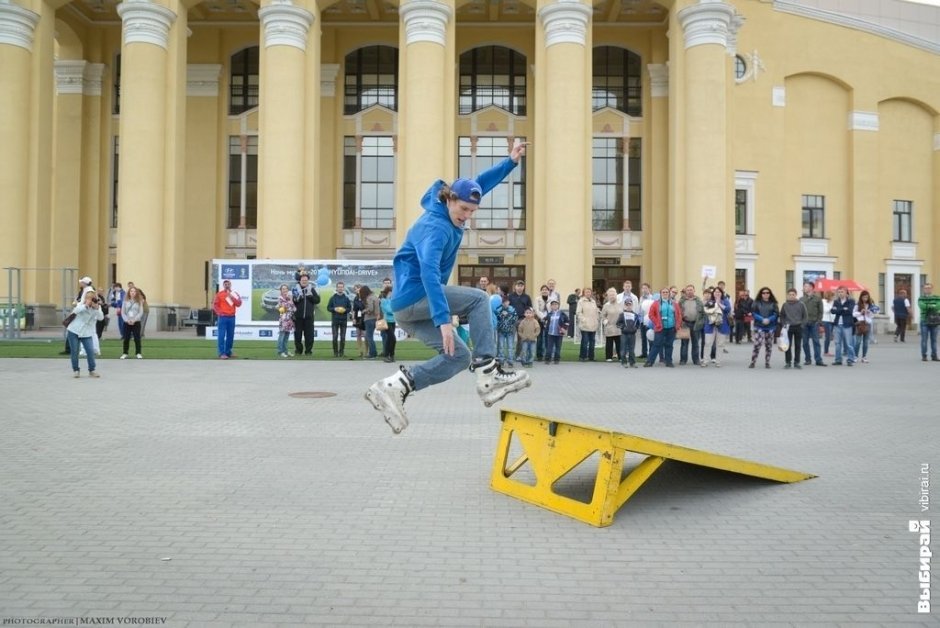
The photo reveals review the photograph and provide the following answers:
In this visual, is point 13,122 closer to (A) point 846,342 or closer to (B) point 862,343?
(A) point 846,342

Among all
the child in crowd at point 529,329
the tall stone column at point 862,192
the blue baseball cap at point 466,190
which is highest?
the tall stone column at point 862,192

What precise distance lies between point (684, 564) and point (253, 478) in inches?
146

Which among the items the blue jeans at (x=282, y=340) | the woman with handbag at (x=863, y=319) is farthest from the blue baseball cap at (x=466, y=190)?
the woman with handbag at (x=863, y=319)

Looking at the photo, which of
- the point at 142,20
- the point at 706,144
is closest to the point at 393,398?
the point at 706,144

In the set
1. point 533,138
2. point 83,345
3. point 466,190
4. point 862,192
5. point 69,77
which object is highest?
point 69,77

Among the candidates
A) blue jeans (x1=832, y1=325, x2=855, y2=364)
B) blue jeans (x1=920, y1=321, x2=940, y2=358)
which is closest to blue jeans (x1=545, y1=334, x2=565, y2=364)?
blue jeans (x1=832, y1=325, x2=855, y2=364)

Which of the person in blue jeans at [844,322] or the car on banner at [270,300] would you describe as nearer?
the person in blue jeans at [844,322]

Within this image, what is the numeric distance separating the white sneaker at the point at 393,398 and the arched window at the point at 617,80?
38.4m

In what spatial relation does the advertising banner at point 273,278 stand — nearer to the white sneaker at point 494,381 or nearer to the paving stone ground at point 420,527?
the paving stone ground at point 420,527

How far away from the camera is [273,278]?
28906mm

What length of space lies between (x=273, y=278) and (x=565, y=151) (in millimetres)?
13649

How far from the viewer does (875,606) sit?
12.9ft

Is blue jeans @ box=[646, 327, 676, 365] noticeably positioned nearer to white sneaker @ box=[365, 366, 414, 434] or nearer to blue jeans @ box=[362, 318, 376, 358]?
blue jeans @ box=[362, 318, 376, 358]

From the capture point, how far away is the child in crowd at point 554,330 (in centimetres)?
2097
